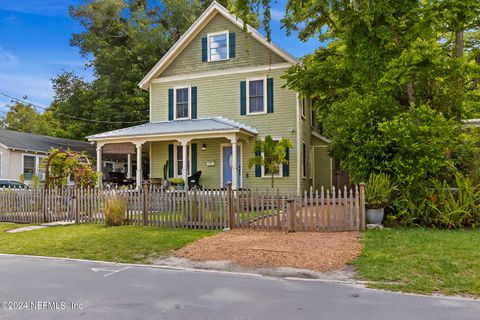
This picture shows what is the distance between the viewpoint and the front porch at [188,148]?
15977 millimetres

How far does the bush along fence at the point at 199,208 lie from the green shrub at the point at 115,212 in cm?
8

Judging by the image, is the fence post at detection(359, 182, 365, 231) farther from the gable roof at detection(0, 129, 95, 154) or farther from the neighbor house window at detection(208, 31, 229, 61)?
the gable roof at detection(0, 129, 95, 154)

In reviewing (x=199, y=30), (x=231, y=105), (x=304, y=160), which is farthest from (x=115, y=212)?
(x=199, y=30)

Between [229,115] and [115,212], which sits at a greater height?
[229,115]

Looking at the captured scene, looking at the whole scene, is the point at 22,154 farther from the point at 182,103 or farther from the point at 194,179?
the point at 194,179

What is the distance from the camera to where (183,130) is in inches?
622

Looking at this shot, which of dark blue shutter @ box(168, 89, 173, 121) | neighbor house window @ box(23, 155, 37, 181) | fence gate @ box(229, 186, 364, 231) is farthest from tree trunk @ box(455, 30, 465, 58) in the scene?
neighbor house window @ box(23, 155, 37, 181)

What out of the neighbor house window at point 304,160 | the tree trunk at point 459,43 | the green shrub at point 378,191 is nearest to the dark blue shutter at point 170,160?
the neighbor house window at point 304,160

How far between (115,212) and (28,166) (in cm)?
1676

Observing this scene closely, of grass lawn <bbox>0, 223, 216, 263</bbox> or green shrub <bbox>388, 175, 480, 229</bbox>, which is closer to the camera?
grass lawn <bbox>0, 223, 216, 263</bbox>

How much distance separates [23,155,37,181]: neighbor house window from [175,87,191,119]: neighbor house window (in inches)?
475

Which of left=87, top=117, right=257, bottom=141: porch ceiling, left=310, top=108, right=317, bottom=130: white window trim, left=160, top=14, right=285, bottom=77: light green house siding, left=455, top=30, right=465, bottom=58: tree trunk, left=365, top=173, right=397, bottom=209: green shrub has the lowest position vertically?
left=365, top=173, right=397, bottom=209: green shrub

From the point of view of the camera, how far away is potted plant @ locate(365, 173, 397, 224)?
9.41 m

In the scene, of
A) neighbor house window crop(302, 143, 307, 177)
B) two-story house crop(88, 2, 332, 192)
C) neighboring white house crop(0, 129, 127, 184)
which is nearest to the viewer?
two-story house crop(88, 2, 332, 192)
